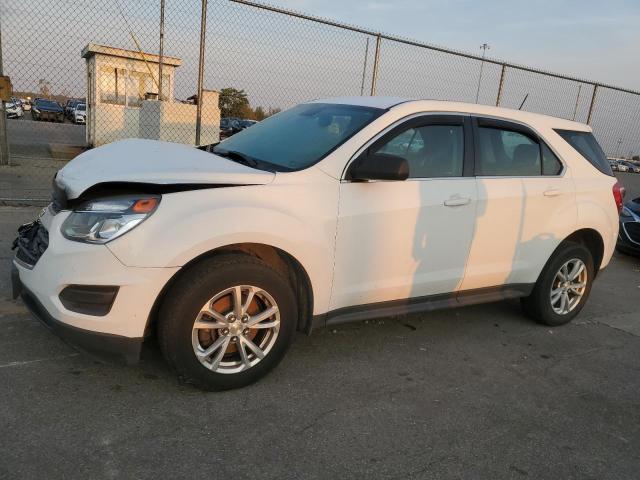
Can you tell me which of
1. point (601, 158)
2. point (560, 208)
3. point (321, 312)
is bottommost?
point (321, 312)

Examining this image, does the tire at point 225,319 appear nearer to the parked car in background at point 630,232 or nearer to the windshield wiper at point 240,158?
the windshield wiper at point 240,158

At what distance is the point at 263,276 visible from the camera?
3014 mm

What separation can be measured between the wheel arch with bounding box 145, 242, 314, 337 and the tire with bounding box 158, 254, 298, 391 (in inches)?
2.4

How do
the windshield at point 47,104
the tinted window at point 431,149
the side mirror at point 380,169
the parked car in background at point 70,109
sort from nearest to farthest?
the side mirror at point 380,169
the tinted window at point 431,149
the parked car in background at point 70,109
the windshield at point 47,104

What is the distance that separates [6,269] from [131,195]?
101 inches

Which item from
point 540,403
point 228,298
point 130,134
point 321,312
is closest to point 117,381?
point 228,298

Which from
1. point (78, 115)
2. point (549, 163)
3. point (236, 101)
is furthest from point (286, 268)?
point (78, 115)

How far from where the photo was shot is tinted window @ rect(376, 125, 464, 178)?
3637mm

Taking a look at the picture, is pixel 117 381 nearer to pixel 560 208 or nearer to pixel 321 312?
pixel 321 312

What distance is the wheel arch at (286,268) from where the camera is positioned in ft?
9.67

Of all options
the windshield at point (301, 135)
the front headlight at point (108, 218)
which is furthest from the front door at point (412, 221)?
the front headlight at point (108, 218)

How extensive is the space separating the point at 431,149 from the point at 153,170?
6.30 feet

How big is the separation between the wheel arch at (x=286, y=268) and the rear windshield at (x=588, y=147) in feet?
8.91

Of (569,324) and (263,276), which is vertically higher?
(263,276)
